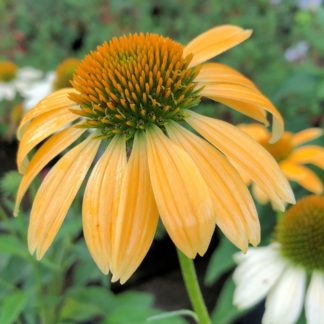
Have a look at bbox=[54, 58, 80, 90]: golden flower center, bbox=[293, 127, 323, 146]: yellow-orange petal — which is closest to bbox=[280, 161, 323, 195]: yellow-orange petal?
bbox=[293, 127, 323, 146]: yellow-orange petal

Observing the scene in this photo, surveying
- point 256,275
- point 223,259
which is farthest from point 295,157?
point 256,275

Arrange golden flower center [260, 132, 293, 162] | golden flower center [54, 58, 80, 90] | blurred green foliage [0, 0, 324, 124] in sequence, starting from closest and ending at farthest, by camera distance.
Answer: golden flower center [260, 132, 293, 162], golden flower center [54, 58, 80, 90], blurred green foliage [0, 0, 324, 124]

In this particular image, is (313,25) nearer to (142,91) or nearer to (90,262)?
(90,262)

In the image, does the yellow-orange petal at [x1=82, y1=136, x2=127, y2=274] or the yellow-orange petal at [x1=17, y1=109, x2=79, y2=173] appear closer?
the yellow-orange petal at [x1=82, y1=136, x2=127, y2=274]

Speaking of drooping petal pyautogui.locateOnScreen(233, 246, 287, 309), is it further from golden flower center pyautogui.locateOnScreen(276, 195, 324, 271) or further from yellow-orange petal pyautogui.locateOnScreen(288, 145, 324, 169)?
yellow-orange petal pyautogui.locateOnScreen(288, 145, 324, 169)

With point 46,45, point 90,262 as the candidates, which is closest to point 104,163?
point 90,262

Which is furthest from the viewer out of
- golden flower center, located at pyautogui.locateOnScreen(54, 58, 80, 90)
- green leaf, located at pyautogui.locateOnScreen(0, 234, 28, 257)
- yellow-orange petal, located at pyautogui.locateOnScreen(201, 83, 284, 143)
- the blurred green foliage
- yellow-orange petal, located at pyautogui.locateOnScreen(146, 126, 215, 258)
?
the blurred green foliage
